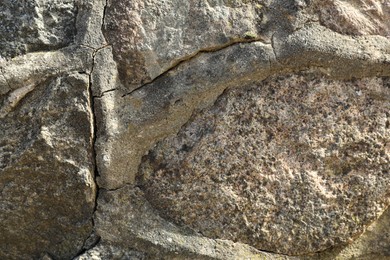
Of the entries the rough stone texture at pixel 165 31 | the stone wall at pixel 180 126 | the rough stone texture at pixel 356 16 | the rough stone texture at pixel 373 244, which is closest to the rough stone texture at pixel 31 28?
the stone wall at pixel 180 126

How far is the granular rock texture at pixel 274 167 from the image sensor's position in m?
1.52

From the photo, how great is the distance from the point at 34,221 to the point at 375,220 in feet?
2.71

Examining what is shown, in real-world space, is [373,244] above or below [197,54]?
below

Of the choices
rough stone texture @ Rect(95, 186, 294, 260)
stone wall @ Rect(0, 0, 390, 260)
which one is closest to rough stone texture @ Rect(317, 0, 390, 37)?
stone wall @ Rect(0, 0, 390, 260)

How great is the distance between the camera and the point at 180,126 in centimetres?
153

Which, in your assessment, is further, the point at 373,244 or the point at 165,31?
the point at 373,244

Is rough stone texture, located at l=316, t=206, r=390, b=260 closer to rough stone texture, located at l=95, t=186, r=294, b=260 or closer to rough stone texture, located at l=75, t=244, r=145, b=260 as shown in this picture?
rough stone texture, located at l=95, t=186, r=294, b=260

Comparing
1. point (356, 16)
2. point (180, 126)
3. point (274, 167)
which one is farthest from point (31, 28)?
point (356, 16)

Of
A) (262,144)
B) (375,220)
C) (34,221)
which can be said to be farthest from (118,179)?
(375,220)

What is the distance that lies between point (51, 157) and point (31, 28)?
0.30 meters

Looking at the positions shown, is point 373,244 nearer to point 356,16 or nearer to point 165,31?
point 356,16

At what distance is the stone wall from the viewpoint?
1.50 metres

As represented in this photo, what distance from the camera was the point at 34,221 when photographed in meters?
1.55

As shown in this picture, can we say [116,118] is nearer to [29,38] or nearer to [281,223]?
[29,38]
